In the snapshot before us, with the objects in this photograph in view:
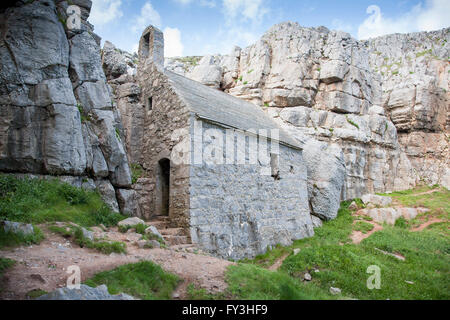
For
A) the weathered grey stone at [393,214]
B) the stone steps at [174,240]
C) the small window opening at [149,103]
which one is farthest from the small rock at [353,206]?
the small window opening at [149,103]

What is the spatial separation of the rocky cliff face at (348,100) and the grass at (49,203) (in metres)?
13.9

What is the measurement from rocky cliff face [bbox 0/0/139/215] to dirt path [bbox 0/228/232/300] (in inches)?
113

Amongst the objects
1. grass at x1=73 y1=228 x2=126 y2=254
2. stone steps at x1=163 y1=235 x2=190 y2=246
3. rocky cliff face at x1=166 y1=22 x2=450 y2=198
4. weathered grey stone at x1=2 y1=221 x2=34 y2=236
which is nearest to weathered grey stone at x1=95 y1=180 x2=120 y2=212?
stone steps at x1=163 y1=235 x2=190 y2=246

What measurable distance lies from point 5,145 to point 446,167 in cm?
2999

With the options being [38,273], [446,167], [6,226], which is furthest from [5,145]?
[446,167]

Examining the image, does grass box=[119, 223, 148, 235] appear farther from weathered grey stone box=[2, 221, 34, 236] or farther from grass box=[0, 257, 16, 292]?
grass box=[0, 257, 16, 292]

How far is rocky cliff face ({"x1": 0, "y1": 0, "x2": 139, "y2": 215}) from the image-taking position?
8.52 m

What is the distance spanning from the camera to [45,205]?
7.73 meters

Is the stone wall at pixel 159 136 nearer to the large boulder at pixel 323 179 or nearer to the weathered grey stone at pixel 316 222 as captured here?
the weathered grey stone at pixel 316 222

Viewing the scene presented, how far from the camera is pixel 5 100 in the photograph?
848 centimetres

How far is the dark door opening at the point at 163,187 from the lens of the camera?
12445 mm

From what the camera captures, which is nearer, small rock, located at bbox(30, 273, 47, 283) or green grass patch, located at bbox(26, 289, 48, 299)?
green grass patch, located at bbox(26, 289, 48, 299)

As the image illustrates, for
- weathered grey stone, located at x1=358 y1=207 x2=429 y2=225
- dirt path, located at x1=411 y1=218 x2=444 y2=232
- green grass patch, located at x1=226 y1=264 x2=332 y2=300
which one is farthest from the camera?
weathered grey stone, located at x1=358 y1=207 x2=429 y2=225

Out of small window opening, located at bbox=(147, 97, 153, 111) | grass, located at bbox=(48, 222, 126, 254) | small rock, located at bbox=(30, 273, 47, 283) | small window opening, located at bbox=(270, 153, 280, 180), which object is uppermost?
small window opening, located at bbox=(147, 97, 153, 111)
